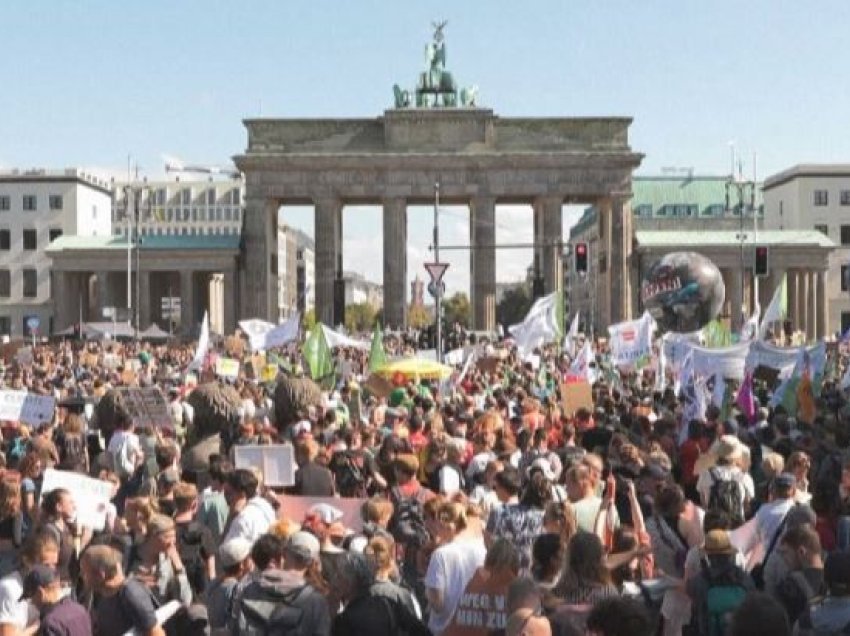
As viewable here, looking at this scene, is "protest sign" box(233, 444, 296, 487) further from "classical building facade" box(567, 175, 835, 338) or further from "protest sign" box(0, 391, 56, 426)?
"classical building facade" box(567, 175, 835, 338)

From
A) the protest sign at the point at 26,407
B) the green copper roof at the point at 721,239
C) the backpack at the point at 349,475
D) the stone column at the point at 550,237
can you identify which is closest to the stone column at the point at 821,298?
the green copper roof at the point at 721,239

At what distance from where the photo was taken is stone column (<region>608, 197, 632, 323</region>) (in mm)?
94062

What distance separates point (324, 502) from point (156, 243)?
9593 centimetres

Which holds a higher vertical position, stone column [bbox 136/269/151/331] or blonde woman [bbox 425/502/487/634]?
stone column [bbox 136/269/151/331]

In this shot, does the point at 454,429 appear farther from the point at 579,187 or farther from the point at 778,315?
the point at 579,187

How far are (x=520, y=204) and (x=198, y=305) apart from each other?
23.7m

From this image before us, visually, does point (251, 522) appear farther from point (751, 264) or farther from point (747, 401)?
point (751, 264)

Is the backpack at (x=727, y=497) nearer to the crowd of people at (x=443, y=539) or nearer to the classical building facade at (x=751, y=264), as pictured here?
the crowd of people at (x=443, y=539)

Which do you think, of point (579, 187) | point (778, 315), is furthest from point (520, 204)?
point (778, 315)

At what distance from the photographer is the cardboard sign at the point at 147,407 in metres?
19.8

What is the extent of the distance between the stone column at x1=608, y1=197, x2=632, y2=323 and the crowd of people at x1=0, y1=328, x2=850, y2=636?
251ft

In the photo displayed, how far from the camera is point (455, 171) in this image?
307 ft

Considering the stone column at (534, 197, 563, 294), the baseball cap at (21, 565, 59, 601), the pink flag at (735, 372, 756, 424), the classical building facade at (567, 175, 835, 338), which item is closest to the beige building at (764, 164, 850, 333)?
the classical building facade at (567, 175, 835, 338)

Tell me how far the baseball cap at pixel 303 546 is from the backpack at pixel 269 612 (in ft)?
1.14
